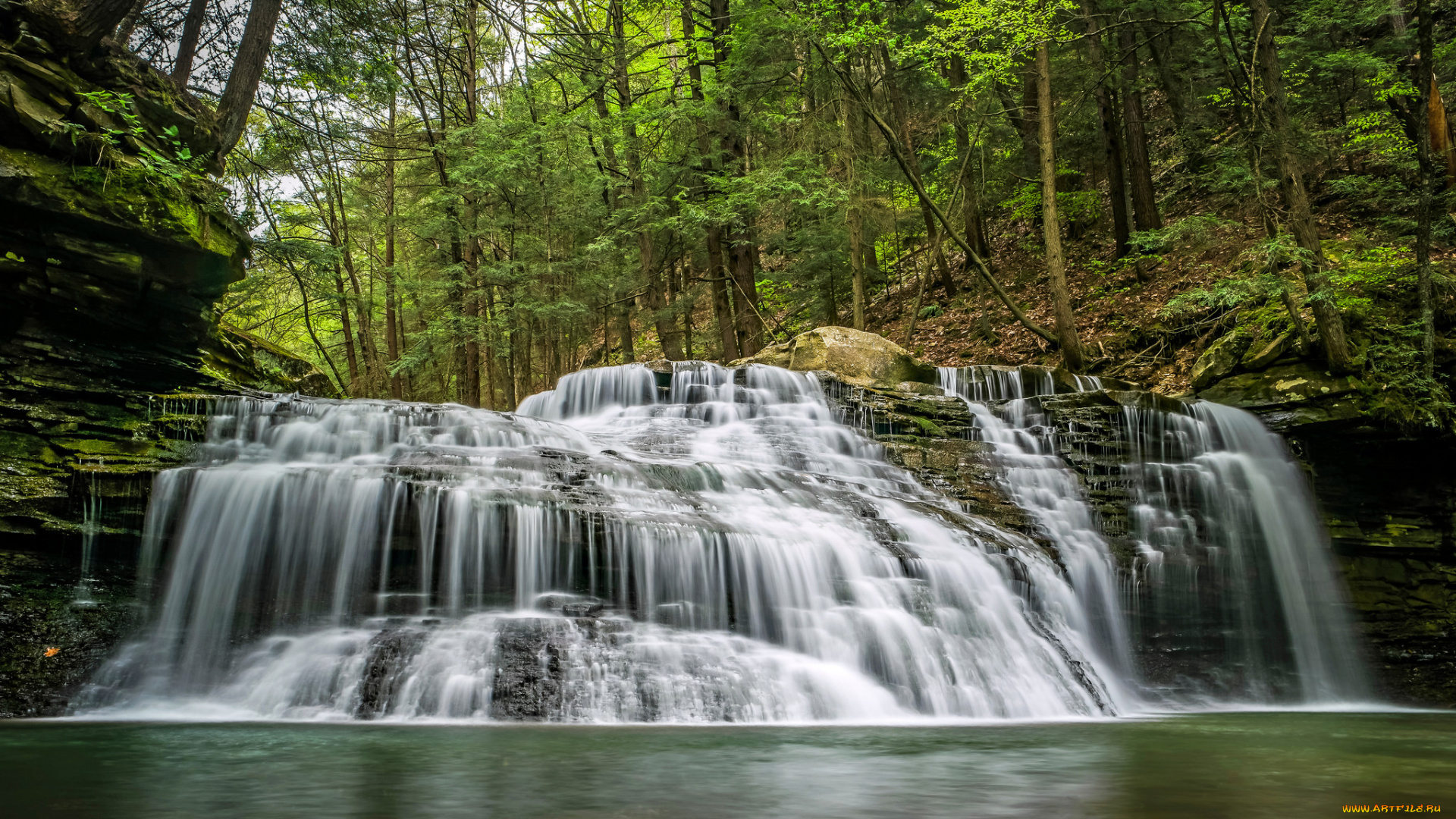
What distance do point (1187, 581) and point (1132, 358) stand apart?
20.3 feet

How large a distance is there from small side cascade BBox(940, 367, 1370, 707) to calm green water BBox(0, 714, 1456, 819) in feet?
11.8

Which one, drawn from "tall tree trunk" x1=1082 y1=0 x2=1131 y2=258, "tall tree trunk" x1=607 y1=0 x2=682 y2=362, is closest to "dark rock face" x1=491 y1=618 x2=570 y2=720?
"tall tree trunk" x1=607 y1=0 x2=682 y2=362

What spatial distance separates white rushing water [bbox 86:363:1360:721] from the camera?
6219 millimetres

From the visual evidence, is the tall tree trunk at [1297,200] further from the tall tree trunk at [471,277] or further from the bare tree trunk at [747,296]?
the tall tree trunk at [471,277]

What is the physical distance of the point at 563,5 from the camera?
2247 centimetres

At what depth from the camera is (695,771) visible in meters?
3.67

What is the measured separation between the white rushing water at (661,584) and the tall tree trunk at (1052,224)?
387 centimetres

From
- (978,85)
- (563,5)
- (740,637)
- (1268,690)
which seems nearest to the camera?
(740,637)

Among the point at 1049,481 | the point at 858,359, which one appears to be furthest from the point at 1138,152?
the point at 1049,481

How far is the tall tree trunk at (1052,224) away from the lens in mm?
13633

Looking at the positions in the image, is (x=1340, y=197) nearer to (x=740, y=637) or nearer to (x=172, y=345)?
(x=740, y=637)

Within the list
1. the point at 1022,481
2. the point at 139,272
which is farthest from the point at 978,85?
the point at 139,272

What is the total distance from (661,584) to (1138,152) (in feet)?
49.2

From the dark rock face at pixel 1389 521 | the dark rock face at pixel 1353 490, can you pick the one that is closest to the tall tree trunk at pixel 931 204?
the dark rock face at pixel 1353 490
